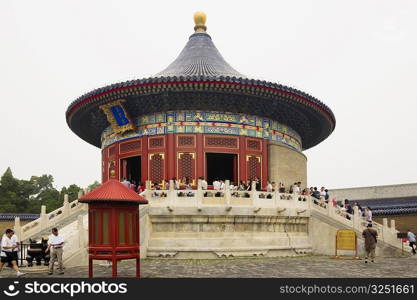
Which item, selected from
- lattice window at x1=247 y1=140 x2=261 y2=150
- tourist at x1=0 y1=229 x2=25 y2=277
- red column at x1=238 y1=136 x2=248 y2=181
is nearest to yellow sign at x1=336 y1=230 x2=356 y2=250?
red column at x1=238 y1=136 x2=248 y2=181

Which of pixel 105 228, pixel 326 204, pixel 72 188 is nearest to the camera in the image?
pixel 105 228

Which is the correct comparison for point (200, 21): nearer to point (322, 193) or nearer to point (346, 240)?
point (322, 193)

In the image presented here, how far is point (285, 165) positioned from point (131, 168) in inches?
330

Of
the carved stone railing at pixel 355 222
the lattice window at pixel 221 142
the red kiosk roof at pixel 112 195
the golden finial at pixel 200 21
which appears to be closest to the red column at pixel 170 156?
the lattice window at pixel 221 142

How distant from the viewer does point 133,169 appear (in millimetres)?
27750

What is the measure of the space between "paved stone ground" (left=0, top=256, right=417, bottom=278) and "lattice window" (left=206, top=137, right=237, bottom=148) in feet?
24.6

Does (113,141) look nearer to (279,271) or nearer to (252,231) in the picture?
(252,231)

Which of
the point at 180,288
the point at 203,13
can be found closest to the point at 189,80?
the point at 203,13

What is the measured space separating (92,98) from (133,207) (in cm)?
1255

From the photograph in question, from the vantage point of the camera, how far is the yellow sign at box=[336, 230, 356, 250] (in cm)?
1827

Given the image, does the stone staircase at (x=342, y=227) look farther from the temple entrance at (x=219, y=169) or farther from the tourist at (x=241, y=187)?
the temple entrance at (x=219, y=169)

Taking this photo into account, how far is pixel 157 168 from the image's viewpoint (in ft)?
74.7

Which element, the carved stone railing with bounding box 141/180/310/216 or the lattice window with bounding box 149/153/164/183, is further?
the lattice window with bounding box 149/153/164/183

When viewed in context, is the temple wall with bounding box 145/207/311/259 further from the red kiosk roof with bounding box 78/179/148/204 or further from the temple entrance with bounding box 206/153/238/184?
the temple entrance with bounding box 206/153/238/184
